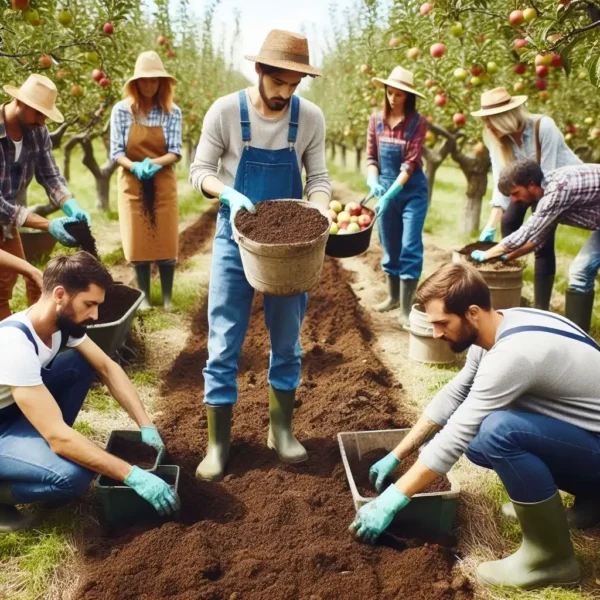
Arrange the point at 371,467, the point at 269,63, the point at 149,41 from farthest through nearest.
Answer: the point at 149,41
the point at 371,467
the point at 269,63

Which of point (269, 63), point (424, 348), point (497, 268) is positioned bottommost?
point (424, 348)

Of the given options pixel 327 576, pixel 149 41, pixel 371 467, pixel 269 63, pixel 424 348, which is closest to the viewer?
pixel 327 576

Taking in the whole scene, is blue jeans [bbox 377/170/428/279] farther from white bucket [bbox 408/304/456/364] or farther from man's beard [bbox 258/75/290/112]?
man's beard [bbox 258/75/290/112]

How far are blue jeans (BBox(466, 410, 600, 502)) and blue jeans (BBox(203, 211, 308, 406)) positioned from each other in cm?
108

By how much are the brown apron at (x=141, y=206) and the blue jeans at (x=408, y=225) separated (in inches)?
68.9

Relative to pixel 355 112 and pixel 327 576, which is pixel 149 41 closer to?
pixel 355 112

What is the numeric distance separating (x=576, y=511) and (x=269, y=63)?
7.35 ft

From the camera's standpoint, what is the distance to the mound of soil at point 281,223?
2.77m

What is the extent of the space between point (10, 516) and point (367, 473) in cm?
155

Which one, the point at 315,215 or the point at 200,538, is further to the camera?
the point at 315,215

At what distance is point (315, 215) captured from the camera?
9.62 feet

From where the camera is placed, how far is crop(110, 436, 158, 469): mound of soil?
124 inches

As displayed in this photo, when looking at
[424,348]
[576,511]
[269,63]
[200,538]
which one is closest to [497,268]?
[424,348]

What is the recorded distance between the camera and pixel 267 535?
2.73m
